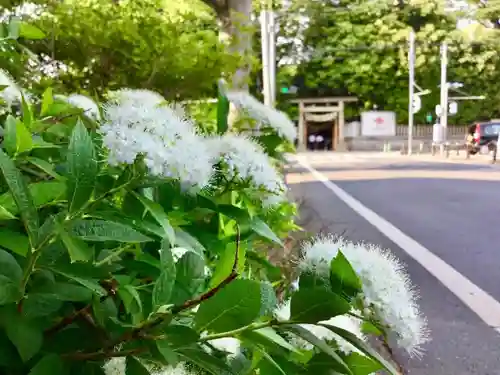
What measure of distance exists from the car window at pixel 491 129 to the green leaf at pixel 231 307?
29.6 metres

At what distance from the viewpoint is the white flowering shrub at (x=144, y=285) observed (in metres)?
0.76

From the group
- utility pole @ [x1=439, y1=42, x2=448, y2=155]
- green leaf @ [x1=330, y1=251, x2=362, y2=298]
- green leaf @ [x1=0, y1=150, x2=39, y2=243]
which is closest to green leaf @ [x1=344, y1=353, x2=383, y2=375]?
green leaf @ [x1=330, y1=251, x2=362, y2=298]

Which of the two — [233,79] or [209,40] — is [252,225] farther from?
[233,79]

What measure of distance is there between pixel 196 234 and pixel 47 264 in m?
0.52

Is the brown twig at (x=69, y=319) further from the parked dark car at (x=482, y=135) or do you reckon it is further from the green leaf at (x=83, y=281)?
the parked dark car at (x=482, y=135)

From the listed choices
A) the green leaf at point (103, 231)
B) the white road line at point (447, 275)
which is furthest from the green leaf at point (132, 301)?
the white road line at point (447, 275)

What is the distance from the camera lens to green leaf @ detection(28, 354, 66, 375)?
76 centimetres

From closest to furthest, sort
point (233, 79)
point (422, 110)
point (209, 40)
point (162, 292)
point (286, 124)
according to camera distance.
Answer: point (162, 292), point (286, 124), point (209, 40), point (233, 79), point (422, 110)

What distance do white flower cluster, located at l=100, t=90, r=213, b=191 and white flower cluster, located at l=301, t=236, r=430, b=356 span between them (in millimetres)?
200

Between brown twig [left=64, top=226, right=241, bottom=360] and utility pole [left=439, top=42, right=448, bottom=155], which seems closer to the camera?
brown twig [left=64, top=226, right=241, bottom=360]

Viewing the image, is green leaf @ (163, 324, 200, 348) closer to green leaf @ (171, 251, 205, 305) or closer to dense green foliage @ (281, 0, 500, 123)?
green leaf @ (171, 251, 205, 305)

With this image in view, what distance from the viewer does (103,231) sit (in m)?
0.75

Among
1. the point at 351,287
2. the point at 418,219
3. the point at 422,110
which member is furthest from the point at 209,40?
the point at 422,110

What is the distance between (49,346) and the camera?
84cm
